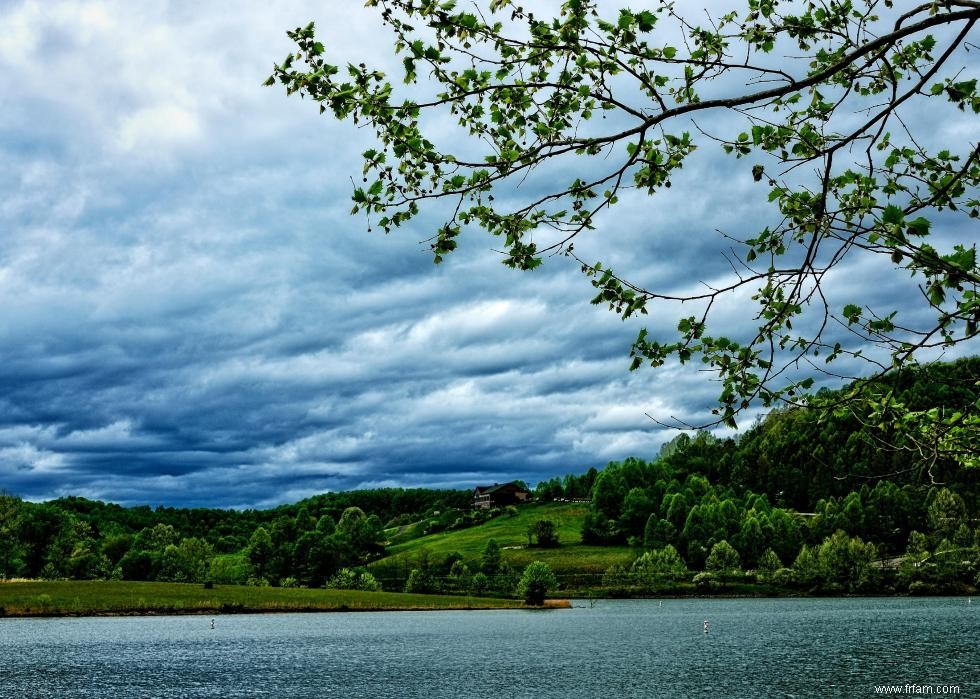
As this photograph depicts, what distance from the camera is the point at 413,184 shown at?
10969 mm

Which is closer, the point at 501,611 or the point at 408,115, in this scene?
the point at 408,115

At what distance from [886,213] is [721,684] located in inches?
2661

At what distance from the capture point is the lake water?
2613 inches


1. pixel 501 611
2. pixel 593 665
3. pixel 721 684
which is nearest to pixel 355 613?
pixel 501 611

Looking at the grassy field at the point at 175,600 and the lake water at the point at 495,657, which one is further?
the grassy field at the point at 175,600

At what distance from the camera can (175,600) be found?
509ft

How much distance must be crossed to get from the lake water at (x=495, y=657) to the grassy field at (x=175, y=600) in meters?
3.24

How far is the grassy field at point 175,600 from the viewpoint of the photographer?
140m

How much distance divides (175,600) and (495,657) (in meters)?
89.3

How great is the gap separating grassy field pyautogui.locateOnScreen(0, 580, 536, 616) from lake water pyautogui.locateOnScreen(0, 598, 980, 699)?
3.24 meters

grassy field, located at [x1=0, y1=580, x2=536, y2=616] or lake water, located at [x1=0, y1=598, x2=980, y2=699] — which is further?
grassy field, located at [x1=0, y1=580, x2=536, y2=616]

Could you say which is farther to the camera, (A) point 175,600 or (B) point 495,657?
(A) point 175,600

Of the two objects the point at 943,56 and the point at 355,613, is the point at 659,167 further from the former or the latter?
the point at 355,613

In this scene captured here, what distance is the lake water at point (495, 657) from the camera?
66375 millimetres
